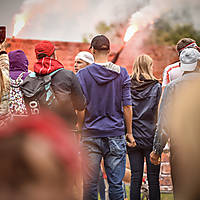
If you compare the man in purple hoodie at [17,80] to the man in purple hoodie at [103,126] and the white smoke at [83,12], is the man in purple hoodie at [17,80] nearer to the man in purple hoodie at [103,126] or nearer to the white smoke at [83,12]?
the man in purple hoodie at [103,126]

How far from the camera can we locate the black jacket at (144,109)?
359 centimetres

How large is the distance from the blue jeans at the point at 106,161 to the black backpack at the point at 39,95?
557 mm

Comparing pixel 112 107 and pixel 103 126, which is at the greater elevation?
pixel 112 107

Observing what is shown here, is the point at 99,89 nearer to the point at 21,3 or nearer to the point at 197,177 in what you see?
the point at 197,177

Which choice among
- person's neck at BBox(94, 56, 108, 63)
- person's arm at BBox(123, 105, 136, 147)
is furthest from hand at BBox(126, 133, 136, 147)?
person's neck at BBox(94, 56, 108, 63)

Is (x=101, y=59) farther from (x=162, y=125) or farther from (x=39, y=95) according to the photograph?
(x=162, y=125)

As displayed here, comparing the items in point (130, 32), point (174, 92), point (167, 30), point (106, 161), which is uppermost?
point (167, 30)

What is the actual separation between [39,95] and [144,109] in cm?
123

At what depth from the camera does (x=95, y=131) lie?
306 centimetres

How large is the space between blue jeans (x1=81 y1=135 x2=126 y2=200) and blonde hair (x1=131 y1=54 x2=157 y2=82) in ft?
2.64

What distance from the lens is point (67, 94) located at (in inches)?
108

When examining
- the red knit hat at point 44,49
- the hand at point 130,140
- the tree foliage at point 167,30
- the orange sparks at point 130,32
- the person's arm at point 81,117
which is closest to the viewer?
the red knit hat at point 44,49

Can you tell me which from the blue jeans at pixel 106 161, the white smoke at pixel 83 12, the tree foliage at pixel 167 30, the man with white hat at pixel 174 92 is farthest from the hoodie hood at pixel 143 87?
the tree foliage at pixel 167 30

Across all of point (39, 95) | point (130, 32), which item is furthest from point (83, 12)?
point (39, 95)
